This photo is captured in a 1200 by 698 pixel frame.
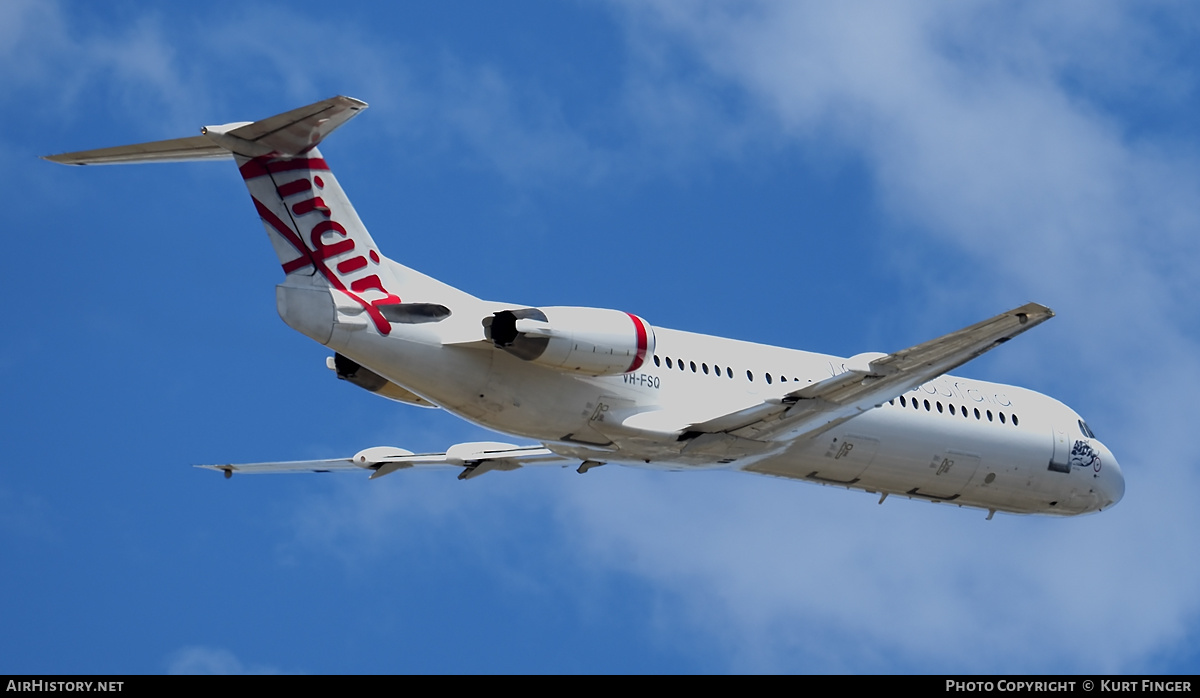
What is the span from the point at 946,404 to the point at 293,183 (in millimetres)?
11862

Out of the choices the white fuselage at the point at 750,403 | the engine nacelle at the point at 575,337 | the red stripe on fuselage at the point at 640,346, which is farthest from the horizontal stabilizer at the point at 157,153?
the red stripe on fuselage at the point at 640,346

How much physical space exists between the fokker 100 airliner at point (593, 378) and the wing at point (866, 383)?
0.10 feet

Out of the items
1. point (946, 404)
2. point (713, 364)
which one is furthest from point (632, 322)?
point (946, 404)

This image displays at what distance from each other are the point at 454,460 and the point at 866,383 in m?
8.02

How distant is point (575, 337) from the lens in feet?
64.3

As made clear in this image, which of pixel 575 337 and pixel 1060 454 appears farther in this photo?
pixel 1060 454

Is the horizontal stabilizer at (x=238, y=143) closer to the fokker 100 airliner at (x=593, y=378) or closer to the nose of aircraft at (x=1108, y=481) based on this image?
the fokker 100 airliner at (x=593, y=378)

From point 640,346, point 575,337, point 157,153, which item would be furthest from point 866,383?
point 157,153

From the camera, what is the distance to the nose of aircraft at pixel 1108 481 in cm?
2745

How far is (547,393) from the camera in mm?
20672

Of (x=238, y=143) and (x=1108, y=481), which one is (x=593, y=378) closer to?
(x=238, y=143)

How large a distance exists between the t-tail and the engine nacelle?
164cm
